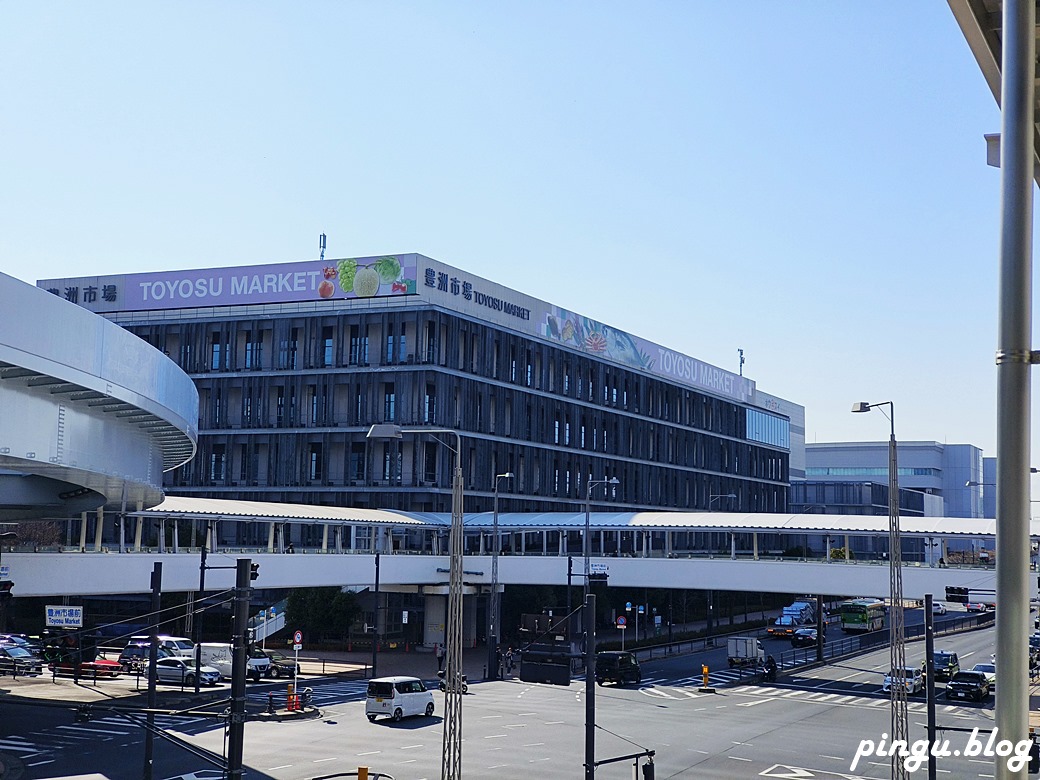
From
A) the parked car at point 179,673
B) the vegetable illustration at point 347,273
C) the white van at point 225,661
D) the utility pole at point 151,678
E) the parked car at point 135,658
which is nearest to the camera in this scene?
the utility pole at point 151,678

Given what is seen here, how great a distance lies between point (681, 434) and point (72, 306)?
11105 centimetres

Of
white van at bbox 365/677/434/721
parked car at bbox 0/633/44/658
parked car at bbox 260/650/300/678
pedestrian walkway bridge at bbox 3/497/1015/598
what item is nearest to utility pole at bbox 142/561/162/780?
white van at bbox 365/677/434/721

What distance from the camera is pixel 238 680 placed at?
51.3ft

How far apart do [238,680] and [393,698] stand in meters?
30.3

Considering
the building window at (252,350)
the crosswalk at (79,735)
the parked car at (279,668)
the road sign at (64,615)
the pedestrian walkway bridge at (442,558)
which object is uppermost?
the building window at (252,350)

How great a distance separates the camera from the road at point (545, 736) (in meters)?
34.7

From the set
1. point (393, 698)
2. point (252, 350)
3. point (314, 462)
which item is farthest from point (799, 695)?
point (252, 350)

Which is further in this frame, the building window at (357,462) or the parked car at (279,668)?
the building window at (357,462)

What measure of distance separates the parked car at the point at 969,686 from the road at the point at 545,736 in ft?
3.57

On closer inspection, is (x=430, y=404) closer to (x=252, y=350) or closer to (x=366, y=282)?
(x=366, y=282)

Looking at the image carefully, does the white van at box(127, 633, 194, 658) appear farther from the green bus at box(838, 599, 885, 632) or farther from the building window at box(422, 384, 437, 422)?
the green bus at box(838, 599, 885, 632)

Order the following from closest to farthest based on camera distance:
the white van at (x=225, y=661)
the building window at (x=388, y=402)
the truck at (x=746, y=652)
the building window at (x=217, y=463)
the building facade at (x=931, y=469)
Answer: the white van at (x=225, y=661)
the truck at (x=746, y=652)
the building window at (x=388, y=402)
the building window at (x=217, y=463)
the building facade at (x=931, y=469)

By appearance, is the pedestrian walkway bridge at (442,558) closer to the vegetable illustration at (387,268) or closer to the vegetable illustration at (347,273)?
the vegetable illustration at (347,273)

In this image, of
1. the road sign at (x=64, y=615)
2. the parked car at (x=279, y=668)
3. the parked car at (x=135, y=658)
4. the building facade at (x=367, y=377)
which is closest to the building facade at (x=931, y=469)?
the building facade at (x=367, y=377)
